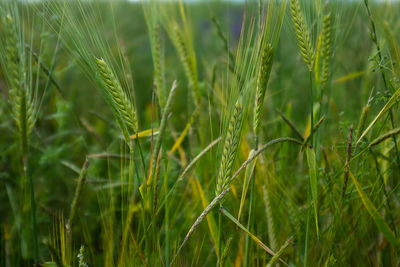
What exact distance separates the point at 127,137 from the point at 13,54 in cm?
26

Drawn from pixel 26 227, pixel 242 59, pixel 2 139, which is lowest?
pixel 26 227

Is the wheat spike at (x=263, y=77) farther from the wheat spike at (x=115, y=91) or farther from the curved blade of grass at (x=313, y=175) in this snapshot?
the wheat spike at (x=115, y=91)

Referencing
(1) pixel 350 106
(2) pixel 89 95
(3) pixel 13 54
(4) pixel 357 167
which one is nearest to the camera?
(3) pixel 13 54

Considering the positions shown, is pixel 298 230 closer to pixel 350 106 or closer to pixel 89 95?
pixel 350 106

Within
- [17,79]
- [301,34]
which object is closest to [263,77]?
[301,34]

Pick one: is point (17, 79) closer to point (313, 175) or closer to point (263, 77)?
point (263, 77)

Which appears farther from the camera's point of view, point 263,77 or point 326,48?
point 326,48

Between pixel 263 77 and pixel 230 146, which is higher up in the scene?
pixel 263 77

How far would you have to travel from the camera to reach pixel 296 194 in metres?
1.23

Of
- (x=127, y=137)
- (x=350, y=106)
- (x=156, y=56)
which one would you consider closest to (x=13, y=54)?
(x=127, y=137)

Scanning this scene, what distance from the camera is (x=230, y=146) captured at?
746 mm

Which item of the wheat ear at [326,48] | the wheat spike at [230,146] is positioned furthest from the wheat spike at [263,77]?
the wheat ear at [326,48]

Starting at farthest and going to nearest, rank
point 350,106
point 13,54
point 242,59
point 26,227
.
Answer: point 350,106
point 26,227
point 242,59
point 13,54

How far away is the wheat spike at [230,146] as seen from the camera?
74 centimetres
